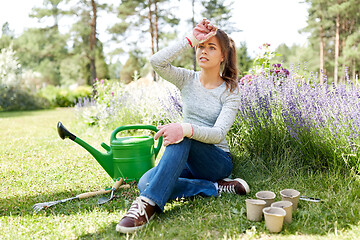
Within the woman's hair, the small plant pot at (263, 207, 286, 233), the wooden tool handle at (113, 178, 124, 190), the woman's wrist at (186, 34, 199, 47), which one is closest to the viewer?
the small plant pot at (263, 207, 286, 233)

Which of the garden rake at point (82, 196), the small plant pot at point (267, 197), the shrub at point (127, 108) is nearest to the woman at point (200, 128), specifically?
the small plant pot at point (267, 197)

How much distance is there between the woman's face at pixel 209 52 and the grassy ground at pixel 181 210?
0.97m

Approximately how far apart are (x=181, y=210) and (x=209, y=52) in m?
1.11


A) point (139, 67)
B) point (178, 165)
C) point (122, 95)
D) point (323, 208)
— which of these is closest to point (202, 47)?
point (178, 165)

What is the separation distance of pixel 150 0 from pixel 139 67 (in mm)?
7287

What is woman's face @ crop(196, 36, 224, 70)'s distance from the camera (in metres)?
2.26

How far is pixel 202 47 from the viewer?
89.7 inches

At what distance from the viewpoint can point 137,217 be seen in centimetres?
182

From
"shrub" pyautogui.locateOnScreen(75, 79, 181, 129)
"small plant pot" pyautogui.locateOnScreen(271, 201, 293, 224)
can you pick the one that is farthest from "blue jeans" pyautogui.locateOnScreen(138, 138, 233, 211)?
"shrub" pyautogui.locateOnScreen(75, 79, 181, 129)

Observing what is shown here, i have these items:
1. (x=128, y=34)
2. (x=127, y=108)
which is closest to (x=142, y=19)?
(x=128, y=34)

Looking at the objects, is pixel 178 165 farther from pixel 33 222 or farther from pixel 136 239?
pixel 33 222

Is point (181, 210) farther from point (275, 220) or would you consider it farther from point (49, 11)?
point (49, 11)

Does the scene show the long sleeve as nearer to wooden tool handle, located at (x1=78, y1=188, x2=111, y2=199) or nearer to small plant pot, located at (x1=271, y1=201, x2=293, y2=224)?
wooden tool handle, located at (x1=78, y1=188, x2=111, y2=199)

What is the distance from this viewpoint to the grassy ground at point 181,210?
5.82 ft
